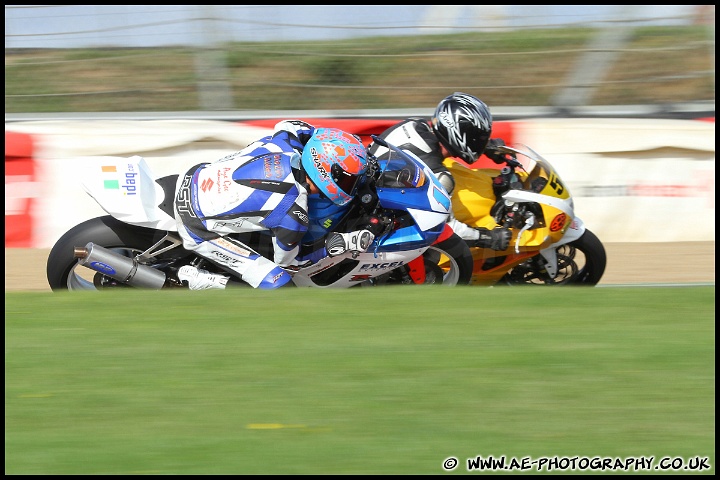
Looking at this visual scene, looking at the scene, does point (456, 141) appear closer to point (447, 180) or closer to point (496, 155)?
point (447, 180)

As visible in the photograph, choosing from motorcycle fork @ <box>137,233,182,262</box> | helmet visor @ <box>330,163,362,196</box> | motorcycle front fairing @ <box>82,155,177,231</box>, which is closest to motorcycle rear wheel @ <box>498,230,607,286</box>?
helmet visor @ <box>330,163,362,196</box>

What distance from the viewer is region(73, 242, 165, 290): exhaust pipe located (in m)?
6.32

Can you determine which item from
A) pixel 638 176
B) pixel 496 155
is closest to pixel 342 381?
pixel 496 155

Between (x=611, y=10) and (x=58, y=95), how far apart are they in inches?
228

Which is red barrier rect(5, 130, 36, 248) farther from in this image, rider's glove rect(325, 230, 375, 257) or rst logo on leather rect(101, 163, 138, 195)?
rider's glove rect(325, 230, 375, 257)

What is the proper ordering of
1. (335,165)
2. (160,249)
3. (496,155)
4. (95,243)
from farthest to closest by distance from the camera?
1. (496,155)
2. (160,249)
3. (95,243)
4. (335,165)

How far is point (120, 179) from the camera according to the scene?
6.52 m

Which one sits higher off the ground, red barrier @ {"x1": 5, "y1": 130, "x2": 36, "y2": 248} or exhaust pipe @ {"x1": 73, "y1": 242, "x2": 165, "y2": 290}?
exhaust pipe @ {"x1": 73, "y1": 242, "x2": 165, "y2": 290}

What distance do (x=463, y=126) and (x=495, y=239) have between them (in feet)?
2.95

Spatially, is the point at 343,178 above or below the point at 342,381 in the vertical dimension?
above

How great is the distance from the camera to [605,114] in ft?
32.5

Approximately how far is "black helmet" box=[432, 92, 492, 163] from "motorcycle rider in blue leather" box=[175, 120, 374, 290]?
1.06 m

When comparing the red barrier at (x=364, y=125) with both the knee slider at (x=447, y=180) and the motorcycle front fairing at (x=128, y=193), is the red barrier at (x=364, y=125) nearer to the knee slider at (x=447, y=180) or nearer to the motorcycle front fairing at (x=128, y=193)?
the knee slider at (x=447, y=180)

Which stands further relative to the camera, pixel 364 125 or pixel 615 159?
pixel 615 159
